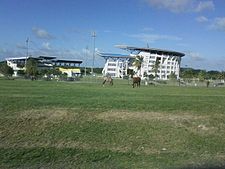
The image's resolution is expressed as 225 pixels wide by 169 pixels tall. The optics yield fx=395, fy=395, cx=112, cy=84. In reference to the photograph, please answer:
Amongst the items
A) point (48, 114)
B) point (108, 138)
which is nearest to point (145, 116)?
point (108, 138)

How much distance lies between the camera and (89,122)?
548 inches

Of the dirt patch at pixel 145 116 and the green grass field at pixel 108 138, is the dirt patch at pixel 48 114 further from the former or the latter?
the dirt patch at pixel 145 116

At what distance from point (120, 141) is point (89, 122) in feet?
6.81

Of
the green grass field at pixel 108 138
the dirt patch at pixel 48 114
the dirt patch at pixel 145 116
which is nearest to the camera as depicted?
the green grass field at pixel 108 138

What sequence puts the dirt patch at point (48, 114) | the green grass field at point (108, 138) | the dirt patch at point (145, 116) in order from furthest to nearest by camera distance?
the dirt patch at point (145, 116) < the dirt patch at point (48, 114) < the green grass field at point (108, 138)

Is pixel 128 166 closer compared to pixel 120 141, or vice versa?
pixel 128 166

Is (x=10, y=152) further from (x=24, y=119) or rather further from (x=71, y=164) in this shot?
(x=24, y=119)

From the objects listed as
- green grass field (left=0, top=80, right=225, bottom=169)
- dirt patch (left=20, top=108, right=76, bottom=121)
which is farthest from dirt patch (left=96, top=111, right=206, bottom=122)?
dirt patch (left=20, top=108, right=76, bottom=121)

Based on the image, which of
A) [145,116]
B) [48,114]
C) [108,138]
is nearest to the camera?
[108,138]

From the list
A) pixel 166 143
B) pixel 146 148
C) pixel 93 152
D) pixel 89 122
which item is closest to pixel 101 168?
pixel 93 152

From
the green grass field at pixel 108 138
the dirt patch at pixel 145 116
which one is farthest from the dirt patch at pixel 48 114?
the dirt patch at pixel 145 116

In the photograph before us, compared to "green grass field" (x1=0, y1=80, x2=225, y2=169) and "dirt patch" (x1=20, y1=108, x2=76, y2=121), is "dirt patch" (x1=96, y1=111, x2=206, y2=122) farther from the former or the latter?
"dirt patch" (x1=20, y1=108, x2=76, y2=121)

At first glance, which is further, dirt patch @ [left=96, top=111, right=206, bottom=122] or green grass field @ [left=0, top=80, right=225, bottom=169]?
dirt patch @ [left=96, top=111, right=206, bottom=122]

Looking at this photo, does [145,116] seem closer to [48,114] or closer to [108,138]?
[108,138]
